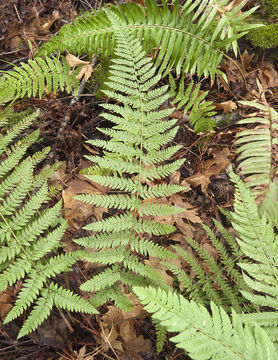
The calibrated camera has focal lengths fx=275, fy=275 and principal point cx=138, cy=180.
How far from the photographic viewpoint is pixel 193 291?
231 cm

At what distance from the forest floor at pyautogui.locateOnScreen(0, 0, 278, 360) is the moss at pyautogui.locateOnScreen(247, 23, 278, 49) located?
110 millimetres

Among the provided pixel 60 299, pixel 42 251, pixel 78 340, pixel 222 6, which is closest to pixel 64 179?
pixel 42 251

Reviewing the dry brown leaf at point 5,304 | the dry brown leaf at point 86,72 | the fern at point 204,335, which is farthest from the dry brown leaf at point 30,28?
the fern at point 204,335

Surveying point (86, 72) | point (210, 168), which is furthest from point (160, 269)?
point (86, 72)

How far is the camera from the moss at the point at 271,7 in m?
3.26

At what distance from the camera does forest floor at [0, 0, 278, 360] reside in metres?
2.29

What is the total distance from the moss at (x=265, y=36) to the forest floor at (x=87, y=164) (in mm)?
110

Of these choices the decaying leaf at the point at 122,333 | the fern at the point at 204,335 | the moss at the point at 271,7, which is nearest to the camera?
the fern at the point at 204,335

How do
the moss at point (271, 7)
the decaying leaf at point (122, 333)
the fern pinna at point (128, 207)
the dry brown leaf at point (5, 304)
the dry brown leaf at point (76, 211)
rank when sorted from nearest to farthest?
the fern pinna at point (128, 207), the decaying leaf at point (122, 333), the dry brown leaf at point (5, 304), the dry brown leaf at point (76, 211), the moss at point (271, 7)

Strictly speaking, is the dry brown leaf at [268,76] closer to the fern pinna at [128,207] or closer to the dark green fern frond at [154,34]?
the dark green fern frond at [154,34]

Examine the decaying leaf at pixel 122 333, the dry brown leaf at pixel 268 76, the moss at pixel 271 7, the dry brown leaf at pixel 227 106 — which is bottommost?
the decaying leaf at pixel 122 333

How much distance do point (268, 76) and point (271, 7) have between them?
83cm

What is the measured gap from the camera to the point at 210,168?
2.99m

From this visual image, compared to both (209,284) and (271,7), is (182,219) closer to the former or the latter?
(209,284)
